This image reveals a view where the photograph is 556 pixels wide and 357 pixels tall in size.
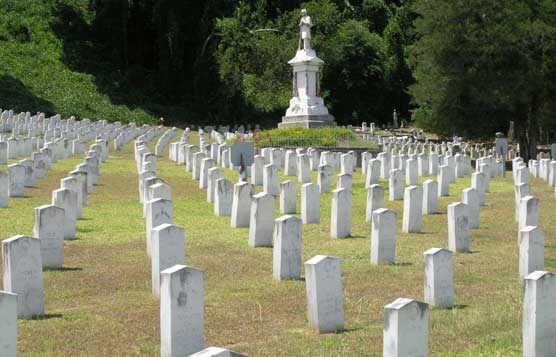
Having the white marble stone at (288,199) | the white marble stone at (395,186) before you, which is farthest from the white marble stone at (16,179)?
the white marble stone at (395,186)

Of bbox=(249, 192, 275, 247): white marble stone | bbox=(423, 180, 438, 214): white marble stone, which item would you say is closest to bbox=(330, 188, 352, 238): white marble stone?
bbox=(249, 192, 275, 247): white marble stone

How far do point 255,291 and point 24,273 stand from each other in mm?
2600

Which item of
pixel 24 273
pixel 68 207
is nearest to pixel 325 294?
pixel 24 273

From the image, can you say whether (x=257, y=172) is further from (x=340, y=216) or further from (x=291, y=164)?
(x=340, y=216)

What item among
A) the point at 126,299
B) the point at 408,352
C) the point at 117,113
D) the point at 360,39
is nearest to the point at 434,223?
the point at 126,299

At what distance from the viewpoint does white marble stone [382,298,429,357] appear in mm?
7195

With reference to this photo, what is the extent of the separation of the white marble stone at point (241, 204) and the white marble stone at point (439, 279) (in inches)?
255

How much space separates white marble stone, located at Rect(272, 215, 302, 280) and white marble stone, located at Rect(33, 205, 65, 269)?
8.79 ft

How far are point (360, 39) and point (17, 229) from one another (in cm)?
4835

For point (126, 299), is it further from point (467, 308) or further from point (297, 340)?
point (467, 308)

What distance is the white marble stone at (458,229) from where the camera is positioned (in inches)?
555

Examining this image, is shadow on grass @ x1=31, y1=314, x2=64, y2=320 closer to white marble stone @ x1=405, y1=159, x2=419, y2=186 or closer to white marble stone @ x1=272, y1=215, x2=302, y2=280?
white marble stone @ x1=272, y1=215, x2=302, y2=280

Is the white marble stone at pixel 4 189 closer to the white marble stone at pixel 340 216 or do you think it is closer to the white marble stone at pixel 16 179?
the white marble stone at pixel 16 179

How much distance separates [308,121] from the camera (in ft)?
144
